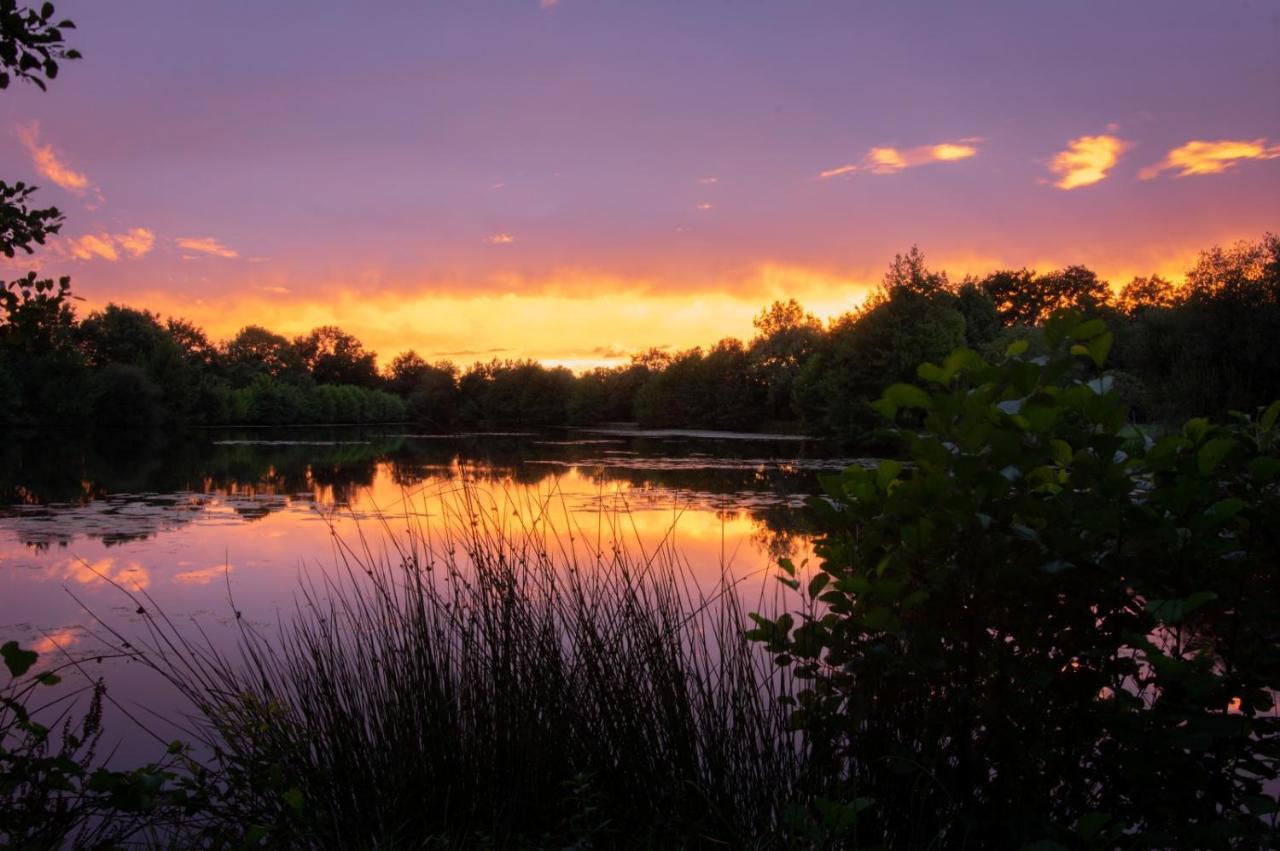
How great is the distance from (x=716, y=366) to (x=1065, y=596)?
51.9 meters

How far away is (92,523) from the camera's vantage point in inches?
439

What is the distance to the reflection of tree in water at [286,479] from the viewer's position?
11.1 m

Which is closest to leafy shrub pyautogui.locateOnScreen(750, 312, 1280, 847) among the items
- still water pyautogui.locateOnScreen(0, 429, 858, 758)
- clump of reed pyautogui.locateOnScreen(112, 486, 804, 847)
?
clump of reed pyautogui.locateOnScreen(112, 486, 804, 847)

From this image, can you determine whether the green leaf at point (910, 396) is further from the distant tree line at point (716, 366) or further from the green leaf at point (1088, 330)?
the distant tree line at point (716, 366)

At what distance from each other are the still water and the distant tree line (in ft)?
5.71

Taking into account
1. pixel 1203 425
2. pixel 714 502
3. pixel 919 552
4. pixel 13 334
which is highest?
pixel 13 334

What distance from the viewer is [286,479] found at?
17703 millimetres

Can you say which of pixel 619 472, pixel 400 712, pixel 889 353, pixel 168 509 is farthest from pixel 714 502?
pixel 889 353

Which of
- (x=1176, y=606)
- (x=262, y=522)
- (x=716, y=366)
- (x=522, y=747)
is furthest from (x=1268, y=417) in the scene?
(x=716, y=366)

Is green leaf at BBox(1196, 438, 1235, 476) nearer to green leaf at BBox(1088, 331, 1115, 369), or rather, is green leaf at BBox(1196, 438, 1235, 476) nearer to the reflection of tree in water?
green leaf at BBox(1088, 331, 1115, 369)

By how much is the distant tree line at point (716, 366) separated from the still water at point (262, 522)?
174cm

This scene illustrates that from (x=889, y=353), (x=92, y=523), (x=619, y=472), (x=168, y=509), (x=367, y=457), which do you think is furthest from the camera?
(x=889, y=353)

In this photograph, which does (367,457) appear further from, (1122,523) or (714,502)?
(1122,523)

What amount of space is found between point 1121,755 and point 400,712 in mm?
2309
